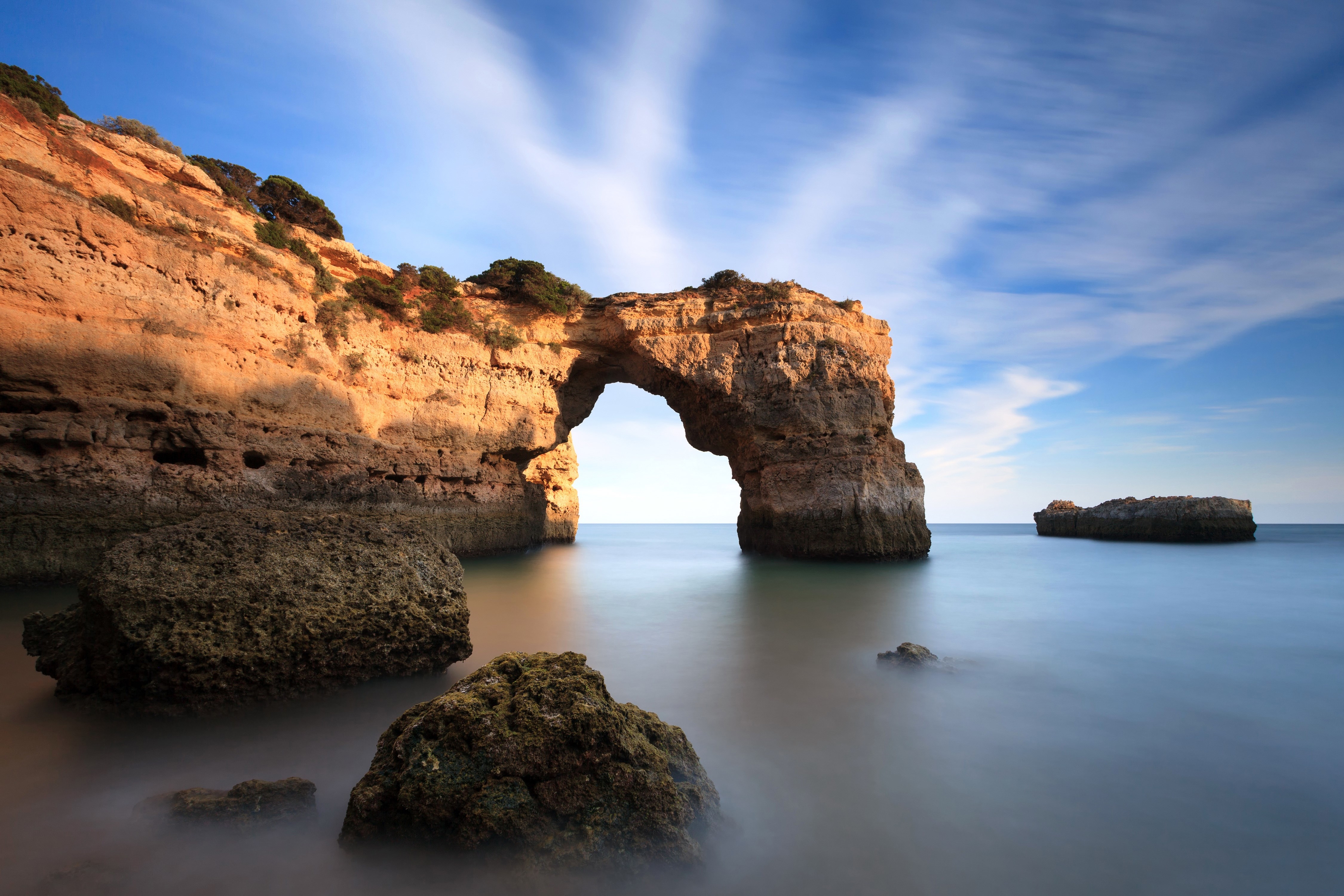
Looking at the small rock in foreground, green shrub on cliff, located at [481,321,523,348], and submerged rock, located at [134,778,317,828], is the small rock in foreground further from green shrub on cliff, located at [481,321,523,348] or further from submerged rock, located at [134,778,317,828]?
green shrub on cliff, located at [481,321,523,348]

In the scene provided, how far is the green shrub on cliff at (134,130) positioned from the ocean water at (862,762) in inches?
352

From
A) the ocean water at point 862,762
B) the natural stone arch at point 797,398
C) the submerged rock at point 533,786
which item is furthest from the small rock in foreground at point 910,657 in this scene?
the natural stone arch at point 797,398

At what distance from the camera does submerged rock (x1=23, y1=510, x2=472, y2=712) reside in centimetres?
321

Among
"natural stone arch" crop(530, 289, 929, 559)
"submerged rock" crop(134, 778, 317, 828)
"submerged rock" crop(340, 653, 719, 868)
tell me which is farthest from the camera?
"natural stone arch" crop(530, 289, 929, 559)

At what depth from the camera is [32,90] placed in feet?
30.6

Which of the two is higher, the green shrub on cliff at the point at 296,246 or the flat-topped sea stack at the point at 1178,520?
the green shrub on cliff at the point at 296,246

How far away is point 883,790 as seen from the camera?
2893mm

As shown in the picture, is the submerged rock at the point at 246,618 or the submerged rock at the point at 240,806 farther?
the submerged rock at the point at 246,618

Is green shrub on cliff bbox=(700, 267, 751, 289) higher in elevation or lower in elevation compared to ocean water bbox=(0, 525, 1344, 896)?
higher

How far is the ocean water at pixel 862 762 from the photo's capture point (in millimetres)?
2182

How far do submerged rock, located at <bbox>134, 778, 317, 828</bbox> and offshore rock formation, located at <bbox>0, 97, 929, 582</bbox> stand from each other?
767 cm

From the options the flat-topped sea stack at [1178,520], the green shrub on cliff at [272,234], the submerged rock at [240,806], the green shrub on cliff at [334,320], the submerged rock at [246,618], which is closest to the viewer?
the submerged rock at [240,806]

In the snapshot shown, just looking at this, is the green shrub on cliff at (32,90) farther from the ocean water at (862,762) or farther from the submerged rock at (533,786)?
the submerged rock at (533,786)

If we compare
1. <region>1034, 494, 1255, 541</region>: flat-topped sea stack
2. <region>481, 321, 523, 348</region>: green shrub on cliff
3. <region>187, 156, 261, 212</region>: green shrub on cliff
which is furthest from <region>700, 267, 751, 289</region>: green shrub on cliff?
<region>1034, 494, 1255, 541</region>: flat-topped sea stack
